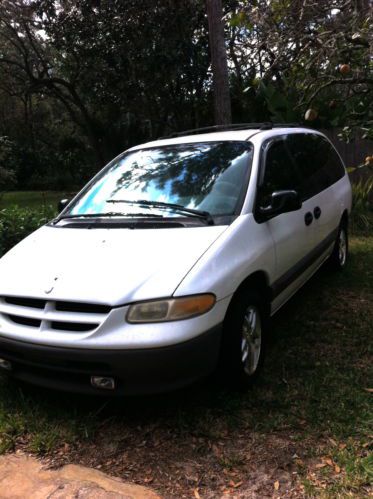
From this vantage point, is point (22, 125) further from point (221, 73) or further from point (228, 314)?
point (228, 314)

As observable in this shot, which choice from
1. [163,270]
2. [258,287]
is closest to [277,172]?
[258,287]

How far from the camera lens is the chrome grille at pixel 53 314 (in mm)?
2799

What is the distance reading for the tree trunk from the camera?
8.49 m

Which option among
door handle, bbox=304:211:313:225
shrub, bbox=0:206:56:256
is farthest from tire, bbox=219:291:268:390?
shrub, bbox=0:206:56:256

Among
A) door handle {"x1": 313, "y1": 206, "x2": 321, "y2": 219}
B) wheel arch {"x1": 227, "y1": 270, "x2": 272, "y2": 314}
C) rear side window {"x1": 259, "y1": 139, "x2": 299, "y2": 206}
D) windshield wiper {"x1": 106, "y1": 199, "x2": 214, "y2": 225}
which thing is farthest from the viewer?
door handle {"x1": 313, "y1": 206, "x2": 321, "y2": 219}

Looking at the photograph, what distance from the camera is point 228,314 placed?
3080mm

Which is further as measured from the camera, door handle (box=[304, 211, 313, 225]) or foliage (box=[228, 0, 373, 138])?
door handle (box=[304, 211, 313, 225])

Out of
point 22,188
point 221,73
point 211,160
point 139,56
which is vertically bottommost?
point 22,188

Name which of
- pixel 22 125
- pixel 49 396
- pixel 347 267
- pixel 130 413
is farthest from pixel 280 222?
pixel 22 125

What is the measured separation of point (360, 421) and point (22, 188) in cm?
2353

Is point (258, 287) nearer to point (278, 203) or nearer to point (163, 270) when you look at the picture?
point (278, 203)

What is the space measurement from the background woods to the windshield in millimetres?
859

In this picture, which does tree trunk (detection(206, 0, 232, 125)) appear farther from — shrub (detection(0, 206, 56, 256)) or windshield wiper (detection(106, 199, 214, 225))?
windshield wiper (detection(106, 199, 214, 225))

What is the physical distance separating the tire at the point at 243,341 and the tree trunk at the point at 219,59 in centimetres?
638
